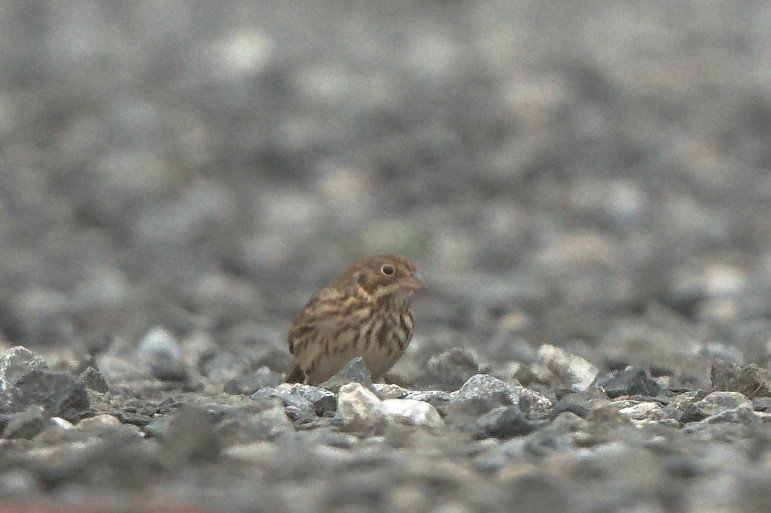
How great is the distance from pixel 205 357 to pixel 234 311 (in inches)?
118

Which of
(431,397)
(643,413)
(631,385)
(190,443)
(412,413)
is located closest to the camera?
(190,443)

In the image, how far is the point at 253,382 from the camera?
10367 millimetres

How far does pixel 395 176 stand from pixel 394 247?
2.47 metres

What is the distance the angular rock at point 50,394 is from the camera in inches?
328

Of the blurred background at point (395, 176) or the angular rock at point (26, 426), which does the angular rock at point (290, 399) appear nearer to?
the angular rock at point (26, 426)

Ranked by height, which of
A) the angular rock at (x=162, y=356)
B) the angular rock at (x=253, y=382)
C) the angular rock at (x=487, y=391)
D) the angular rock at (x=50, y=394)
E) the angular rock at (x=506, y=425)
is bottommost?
the angular rock at (x=506, y=425)

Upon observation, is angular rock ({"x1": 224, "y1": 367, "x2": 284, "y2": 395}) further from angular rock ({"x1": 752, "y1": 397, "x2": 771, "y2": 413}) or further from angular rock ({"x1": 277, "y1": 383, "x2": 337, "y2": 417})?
angular rock ({"x1": 752, "y1": 397, "x2": 771, "y2": 413})

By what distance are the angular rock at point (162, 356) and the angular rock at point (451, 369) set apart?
1.41 metres

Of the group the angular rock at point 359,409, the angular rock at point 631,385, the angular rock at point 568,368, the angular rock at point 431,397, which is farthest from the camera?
the angular rock at point 568,368

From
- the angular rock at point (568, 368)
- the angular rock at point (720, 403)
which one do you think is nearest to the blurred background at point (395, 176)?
the angular rock at point (568, 368)

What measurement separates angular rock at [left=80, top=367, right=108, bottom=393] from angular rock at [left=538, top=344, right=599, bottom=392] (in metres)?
2.18

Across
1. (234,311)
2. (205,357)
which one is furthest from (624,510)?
(234,311)

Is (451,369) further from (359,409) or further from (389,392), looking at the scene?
(359,409)

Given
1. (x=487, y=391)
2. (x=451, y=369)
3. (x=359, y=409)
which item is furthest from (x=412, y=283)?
(x=359, y=409)
